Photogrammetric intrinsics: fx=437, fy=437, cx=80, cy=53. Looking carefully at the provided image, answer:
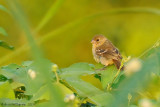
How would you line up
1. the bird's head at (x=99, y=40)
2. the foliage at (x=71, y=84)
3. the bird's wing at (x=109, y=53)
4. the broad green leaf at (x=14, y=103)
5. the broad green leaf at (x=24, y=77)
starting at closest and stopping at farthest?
the foliage at (x=71, y=84), the broad green leaf at (x=14, y=103), the broad green leaf at (x=24, y=77), the bird's wing at (x=109, y=53), the bird's head at (x=99, y=40)

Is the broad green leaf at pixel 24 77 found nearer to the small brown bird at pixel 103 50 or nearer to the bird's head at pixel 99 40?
the small brown bird at pixel 103 50

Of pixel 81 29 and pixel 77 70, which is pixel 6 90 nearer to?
pixel 77 70

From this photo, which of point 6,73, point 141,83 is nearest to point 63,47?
point 6,73

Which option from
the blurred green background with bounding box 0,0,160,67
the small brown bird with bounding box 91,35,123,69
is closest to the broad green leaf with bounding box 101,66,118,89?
the small brown bird with bounding box 91,35,123,69

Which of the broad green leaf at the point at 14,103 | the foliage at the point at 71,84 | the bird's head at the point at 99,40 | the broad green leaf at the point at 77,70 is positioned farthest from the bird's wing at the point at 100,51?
the broad green leaf at the point at 14,103

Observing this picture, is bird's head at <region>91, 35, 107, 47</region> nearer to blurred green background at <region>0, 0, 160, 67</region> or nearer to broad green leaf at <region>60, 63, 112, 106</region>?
broad green leaf at <region>60, 63, 112, 106</region>

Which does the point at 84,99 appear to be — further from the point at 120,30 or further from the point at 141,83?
the point at 120,30

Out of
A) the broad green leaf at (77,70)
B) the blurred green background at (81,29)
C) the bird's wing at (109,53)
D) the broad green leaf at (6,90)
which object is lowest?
the broad green leaf at (6,90)

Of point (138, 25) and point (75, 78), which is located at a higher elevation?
point (138, 25)

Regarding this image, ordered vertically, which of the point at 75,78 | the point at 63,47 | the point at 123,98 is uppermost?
the point at 63,47
